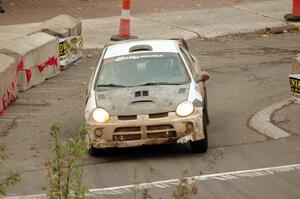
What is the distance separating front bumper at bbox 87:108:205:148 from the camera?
38.1 ft

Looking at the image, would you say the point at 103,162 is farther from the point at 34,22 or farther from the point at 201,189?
the point at 34,22

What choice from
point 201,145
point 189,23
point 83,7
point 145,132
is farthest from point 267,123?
point 83,7

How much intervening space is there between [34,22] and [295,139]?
1202 centimetres

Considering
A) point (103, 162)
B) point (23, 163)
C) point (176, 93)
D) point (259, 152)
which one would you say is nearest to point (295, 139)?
point (259, 152)

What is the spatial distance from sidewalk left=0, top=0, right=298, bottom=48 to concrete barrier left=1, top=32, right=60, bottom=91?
104 inches

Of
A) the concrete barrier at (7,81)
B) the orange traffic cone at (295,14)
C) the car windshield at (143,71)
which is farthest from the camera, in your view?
the orange traffic cone at (295,14)

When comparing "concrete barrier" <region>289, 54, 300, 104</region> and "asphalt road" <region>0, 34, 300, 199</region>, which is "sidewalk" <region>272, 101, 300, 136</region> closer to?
"asphalt road" <region>0, 34, 300, 199</region>

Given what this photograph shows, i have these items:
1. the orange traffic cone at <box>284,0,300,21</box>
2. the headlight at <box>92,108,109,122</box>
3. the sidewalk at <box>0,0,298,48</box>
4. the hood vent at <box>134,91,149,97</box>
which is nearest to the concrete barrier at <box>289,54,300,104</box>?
the hood vent at <box>134,91,149,97</box>

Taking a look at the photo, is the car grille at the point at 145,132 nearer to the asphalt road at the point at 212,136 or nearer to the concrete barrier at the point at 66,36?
the asphalt road at the point at 212,136

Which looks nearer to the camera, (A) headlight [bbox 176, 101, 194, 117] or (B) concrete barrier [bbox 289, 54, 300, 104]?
(B) concrete barrier [bbox 289, 54, 300, 104]

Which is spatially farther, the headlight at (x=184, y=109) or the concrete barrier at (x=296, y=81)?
the headlight at (x=184, y=109)

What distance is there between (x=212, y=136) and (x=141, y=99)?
1.67 meters

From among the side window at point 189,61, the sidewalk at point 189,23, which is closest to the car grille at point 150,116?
the side window at point 189,61

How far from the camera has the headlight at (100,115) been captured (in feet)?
38.6
